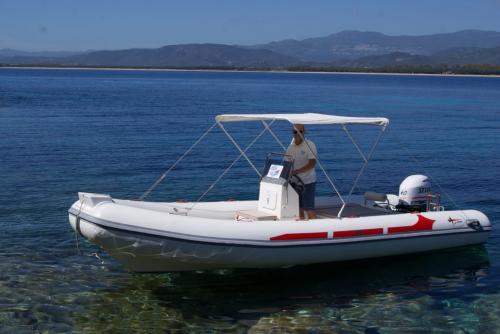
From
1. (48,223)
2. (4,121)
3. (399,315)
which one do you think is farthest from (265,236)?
(4,121)

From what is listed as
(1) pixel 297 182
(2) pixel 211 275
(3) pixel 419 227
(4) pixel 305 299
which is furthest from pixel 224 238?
(3) pixel 419 227

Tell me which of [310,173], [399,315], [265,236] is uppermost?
[310,173]

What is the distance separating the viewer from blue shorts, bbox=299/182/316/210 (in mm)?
11812

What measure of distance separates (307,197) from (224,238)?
2097 millimetres

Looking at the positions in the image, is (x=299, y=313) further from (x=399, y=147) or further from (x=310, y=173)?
(x=399, y=147)

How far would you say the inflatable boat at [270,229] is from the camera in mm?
10242

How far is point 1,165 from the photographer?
860 inches

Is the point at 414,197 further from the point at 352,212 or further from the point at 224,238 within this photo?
the point at 224,238

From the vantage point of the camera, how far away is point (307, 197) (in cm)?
1188

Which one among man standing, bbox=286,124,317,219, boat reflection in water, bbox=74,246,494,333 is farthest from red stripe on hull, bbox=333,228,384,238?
boat reflection in water, bbox=74,246,494,333

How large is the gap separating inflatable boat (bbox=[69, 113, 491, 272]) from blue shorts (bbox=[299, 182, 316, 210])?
21 cm

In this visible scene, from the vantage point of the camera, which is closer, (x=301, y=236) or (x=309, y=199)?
(x=301, y=236)

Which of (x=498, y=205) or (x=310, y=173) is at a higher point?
(x=310, y=173)

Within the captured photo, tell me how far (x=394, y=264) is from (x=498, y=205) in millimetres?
6093
